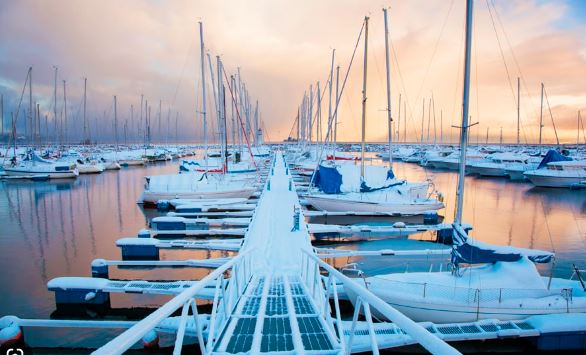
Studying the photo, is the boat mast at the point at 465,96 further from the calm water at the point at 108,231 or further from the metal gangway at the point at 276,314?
the metal gangway at the point at 276,314

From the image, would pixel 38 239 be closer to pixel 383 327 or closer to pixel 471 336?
pixel 383 327

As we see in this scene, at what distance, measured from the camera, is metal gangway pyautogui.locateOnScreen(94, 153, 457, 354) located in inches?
94.4

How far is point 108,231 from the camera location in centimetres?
1856

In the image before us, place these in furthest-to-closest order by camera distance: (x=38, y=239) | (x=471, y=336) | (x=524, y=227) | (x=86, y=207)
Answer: (x=86, y=207)
(x=524, y=227)
(x=38, y=239)
(x=471, y=336)

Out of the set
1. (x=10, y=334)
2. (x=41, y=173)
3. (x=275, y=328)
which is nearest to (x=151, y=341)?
(x=10, y=334)

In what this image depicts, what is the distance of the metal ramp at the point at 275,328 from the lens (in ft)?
14.5

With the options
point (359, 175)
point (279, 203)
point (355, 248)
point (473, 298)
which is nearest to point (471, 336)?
point (473, 298)

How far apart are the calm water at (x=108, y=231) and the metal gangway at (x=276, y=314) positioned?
355 centimetres

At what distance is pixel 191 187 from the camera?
915 inches

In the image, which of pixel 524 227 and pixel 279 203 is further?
pixel 524 227

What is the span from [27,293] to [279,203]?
10948mm

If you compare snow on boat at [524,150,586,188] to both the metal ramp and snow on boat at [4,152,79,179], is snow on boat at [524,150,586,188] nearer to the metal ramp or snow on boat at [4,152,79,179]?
the metal ramp

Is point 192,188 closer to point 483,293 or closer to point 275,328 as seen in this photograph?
point 483,293

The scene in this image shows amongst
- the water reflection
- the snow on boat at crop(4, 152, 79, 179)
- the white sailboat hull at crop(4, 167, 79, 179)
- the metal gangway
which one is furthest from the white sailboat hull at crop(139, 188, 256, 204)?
the snow on boat at crop(4, 152, 79, 179)
